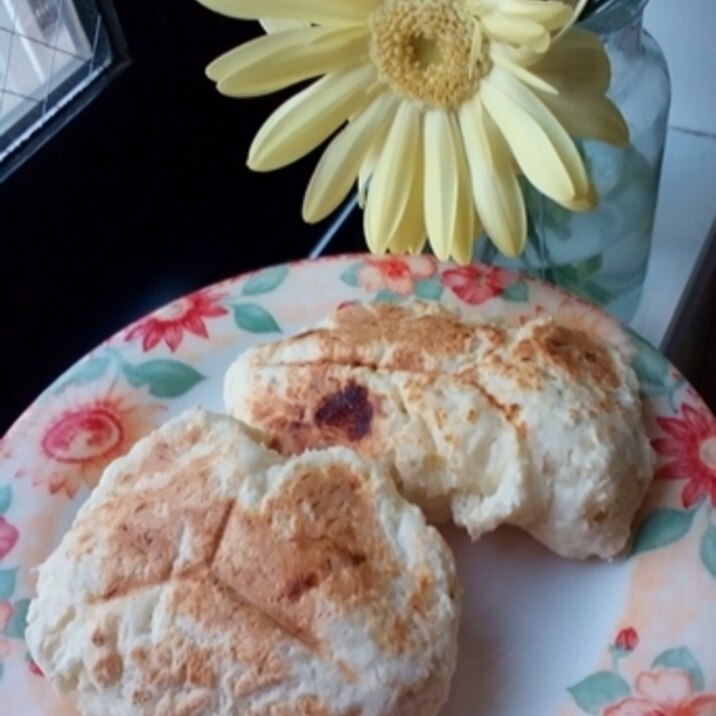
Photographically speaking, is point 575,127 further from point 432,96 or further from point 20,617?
point 20,617

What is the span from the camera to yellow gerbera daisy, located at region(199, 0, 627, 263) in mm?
490

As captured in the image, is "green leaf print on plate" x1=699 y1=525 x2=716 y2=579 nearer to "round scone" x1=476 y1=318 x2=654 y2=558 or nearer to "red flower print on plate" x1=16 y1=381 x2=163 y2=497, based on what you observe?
"round scone" x1=476 y1=318 x2=654 y2=558

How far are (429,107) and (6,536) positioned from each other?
11.3 inches

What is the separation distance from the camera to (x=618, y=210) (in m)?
0.70

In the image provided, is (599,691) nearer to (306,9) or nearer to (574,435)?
(574,435)

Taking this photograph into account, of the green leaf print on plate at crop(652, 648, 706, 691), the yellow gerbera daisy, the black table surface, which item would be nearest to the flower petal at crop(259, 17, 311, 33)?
the yellow gerbera daisy

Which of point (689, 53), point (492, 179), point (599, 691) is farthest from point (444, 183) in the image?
point (689, 53)

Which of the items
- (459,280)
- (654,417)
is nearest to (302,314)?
(459,280)

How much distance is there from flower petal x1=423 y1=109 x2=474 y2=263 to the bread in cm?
5

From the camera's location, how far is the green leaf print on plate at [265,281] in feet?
2.23

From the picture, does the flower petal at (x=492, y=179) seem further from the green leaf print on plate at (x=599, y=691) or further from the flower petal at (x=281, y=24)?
the green leaf print on plate at (x=599, y=691)

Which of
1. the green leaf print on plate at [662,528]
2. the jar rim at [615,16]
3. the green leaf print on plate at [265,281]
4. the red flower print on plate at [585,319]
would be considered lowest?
the green leaf print on plate at [662,528]

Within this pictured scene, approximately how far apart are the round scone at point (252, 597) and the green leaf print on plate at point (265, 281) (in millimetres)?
181

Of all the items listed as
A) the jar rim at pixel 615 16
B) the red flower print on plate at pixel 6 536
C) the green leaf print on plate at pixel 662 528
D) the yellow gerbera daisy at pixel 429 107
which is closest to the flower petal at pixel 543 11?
the yellow gerbera daisy at pixel 429 107
